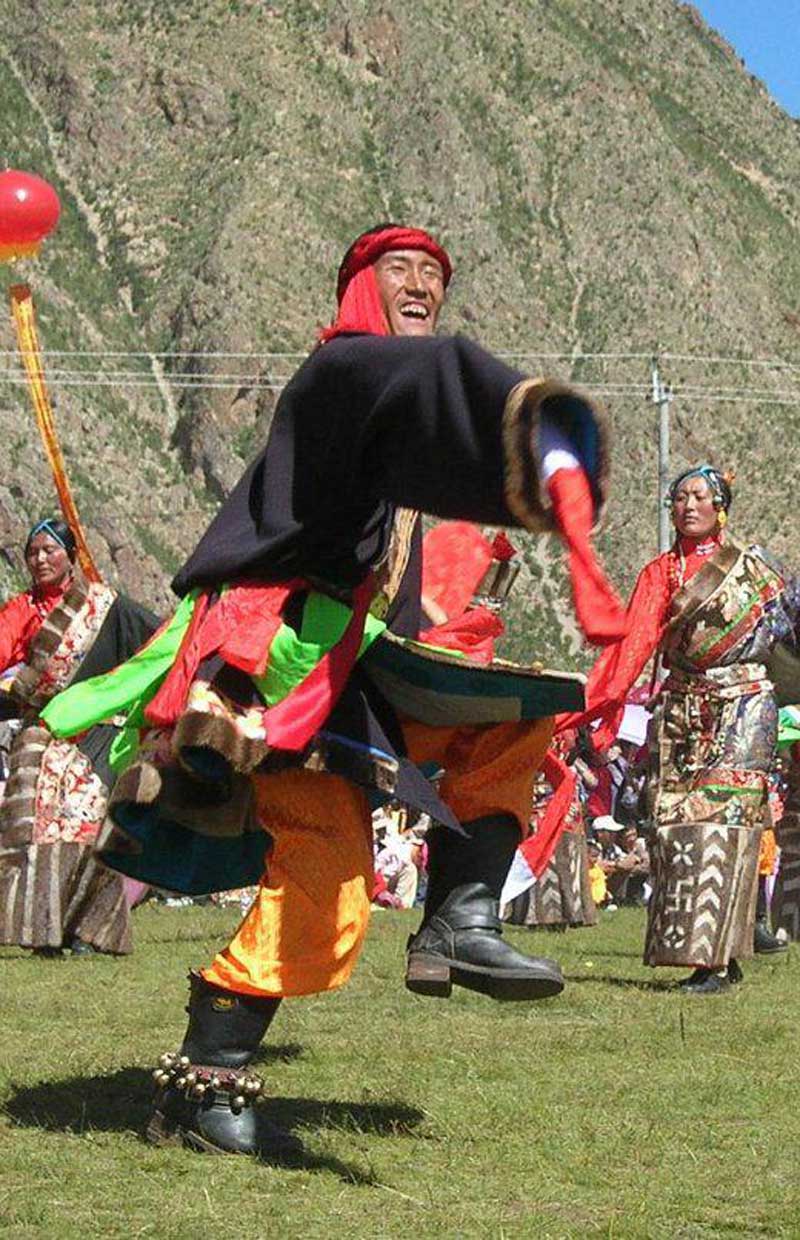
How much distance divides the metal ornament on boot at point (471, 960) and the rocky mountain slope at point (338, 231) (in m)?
52.1

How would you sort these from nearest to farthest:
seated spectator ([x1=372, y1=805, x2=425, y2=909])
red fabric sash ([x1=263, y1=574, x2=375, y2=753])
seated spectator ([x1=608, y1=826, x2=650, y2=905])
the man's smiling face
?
1. red fabric sash ([x1=263, y1=574, x2=375, y2=753])
2. the man's smiling face
3. seated spectator ([x1=372, y1=805, x2=425, y2=909])
4. seated spectator ([x1=608, y1=826, x2=650, y2=905])

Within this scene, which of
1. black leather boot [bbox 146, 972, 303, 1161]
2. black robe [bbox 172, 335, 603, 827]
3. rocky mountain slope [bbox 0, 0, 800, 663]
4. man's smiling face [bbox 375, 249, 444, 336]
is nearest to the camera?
black robe [bbox 172, 335, 603, 827]

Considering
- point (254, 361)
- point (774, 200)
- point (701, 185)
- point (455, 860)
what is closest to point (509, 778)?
point (455, 860)

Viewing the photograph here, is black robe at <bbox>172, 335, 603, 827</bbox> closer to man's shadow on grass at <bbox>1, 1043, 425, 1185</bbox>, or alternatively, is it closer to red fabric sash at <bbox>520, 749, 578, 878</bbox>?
man's shadow on grass at <bbox>1, 1043, 425, 1185</bbox>

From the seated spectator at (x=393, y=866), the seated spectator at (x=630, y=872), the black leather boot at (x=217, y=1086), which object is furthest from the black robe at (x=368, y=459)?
the seated spectator at (x=630, y=872)

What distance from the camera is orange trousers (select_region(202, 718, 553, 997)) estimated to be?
14.4 feet

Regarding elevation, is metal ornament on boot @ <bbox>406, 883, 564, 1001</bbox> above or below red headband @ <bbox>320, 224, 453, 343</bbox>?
below

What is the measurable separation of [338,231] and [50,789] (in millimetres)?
61256

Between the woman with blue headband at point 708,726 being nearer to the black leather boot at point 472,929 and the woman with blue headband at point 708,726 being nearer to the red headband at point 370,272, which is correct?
the black leather boot at point 472,929

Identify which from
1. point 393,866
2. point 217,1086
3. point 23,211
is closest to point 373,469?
point 217,1086

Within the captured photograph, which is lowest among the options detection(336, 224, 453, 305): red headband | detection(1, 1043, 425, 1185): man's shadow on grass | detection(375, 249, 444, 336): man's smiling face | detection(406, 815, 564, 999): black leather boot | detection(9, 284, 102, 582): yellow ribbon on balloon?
detection(1, 1043, 425, 1185): man's shadow on grass

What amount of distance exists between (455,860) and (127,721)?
2.48ft

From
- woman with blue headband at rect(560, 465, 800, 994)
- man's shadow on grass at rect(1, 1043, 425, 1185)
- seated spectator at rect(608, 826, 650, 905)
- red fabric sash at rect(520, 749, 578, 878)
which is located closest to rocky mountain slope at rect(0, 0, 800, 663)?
Answer: seated spectator at rect(608, 826, 650, 905)

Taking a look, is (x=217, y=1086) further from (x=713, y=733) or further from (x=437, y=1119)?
(x=713, y=733)
